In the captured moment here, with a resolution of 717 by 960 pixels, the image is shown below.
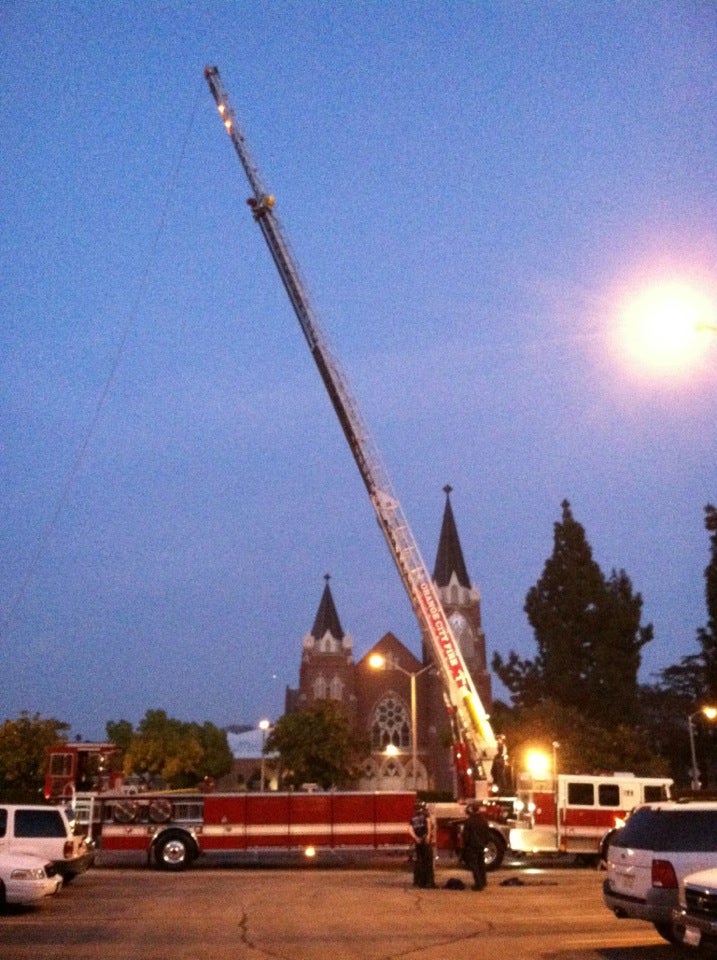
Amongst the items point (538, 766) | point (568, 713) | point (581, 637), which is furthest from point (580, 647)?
point (538, 766)

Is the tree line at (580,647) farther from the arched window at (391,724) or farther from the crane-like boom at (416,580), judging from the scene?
the arched window at (391,724)

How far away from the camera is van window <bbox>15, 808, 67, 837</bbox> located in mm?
18359

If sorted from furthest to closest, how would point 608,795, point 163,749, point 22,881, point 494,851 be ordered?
point 163,749 → point 608,795 → point 494,851 → point 22,881

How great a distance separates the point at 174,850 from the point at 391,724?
64478mm

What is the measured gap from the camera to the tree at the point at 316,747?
61.7 m

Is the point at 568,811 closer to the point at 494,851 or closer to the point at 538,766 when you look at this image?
the point at 538,766

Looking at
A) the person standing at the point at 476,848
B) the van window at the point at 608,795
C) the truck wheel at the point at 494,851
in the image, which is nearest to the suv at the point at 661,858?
the person standing at the point at 476,848

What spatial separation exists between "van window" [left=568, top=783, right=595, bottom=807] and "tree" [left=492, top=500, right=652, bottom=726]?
26.6 meters

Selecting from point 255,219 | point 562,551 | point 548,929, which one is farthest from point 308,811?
point 562,551

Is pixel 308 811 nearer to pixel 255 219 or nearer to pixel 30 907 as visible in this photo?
pixel 30 907

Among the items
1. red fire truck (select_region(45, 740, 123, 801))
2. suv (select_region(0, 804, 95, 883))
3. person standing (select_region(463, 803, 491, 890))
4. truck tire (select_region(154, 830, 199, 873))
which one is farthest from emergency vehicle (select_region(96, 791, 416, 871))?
person standing (select_region(463, 803, 491, 890))

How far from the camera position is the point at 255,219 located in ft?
94.8

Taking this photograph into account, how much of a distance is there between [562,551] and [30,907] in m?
42.9

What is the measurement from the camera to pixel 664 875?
11461 millimetres
